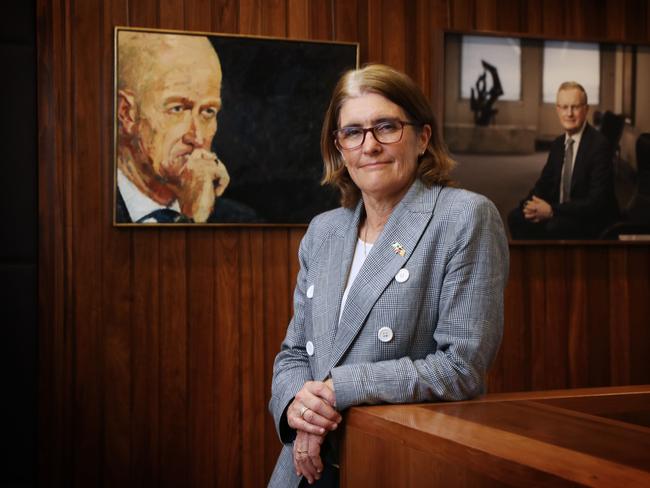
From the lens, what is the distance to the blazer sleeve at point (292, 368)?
1779 mm

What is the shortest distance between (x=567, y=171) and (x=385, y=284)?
2301mm

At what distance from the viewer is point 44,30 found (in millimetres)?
3148

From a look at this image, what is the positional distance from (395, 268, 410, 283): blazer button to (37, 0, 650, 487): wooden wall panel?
1.73 m

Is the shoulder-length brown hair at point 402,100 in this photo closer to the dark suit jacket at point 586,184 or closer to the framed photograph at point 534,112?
the framed photograph at point 534,112

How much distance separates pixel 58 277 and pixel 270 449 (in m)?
1.18

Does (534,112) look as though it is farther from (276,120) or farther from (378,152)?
(378,152)

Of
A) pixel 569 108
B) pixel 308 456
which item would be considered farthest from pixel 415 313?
pixel 569 108

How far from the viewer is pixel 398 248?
69.1 inches

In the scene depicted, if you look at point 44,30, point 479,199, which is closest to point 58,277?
point 44,30

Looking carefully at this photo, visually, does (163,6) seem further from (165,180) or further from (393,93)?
(393,93)

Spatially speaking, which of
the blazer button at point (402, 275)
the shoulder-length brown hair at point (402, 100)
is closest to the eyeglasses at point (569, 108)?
the shoulder-length brown hair at point (402, 100)

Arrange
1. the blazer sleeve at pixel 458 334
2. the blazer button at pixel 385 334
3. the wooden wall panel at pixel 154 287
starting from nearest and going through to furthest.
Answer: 1. the blazer sleeve at pixel 458 334
2. the blazer button at pixel 385 334
3. the wooden wall panel at pixel 154 287

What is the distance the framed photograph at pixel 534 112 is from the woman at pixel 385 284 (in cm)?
171

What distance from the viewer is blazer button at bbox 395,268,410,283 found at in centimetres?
170
